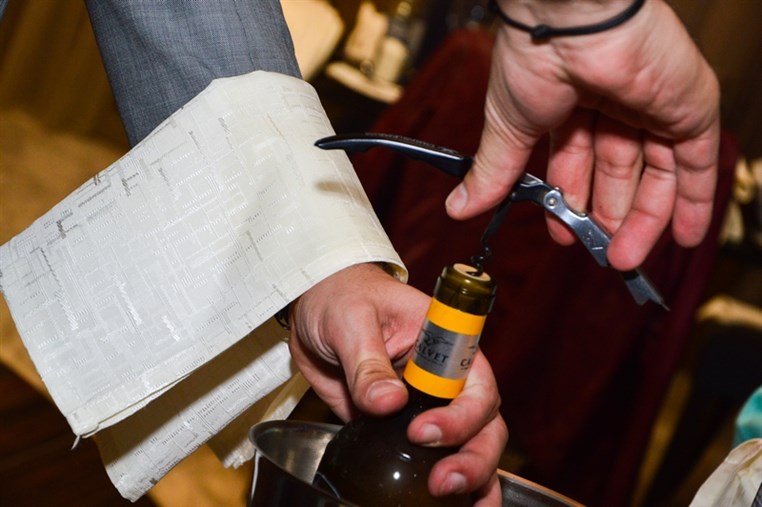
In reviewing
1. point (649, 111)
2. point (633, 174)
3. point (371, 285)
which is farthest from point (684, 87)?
point (371, 285)

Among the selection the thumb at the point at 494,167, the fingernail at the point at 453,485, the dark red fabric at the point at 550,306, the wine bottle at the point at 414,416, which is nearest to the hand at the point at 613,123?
the thumb at the point at 494,167

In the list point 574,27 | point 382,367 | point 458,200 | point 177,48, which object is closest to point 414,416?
point 382,367

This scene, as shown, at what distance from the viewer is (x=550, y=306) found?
212 cm

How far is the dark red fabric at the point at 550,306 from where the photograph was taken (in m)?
2.08

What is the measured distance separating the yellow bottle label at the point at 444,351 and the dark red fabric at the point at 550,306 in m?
1.42

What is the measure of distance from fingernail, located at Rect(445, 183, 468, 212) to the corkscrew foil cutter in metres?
0.02

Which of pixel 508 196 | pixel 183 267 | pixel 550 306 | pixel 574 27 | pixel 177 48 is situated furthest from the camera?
pixel 550 306

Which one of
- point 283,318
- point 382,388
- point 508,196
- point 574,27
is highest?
point 574,27

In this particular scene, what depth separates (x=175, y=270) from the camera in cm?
81

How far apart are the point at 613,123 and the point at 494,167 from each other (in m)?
0.19

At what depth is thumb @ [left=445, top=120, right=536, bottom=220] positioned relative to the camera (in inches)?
26.9

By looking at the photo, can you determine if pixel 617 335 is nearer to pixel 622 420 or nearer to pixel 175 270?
pixel 622 420

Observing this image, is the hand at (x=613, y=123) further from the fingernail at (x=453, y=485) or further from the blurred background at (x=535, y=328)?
the fingernail at (x=453, y=485)

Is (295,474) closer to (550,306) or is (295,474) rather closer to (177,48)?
(177,48)
